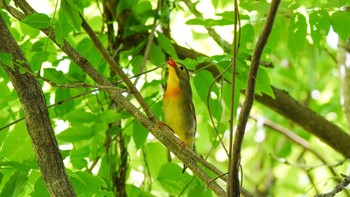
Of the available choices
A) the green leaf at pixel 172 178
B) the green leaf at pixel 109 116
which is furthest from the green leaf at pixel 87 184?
the green leaf at pixel 172 178

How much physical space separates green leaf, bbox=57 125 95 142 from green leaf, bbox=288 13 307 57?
1037 mm

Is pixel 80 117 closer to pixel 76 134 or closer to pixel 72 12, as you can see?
pixel 76 134

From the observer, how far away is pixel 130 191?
10.9ft

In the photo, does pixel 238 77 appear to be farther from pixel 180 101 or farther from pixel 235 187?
pixel 235 187

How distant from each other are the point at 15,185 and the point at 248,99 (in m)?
1.05

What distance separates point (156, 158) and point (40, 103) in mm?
1315

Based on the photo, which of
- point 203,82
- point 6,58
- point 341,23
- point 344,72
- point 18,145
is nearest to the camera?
point 6,58

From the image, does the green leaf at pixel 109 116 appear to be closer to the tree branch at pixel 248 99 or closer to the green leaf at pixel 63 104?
the green leaf at pixel 63 104

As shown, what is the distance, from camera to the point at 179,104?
3660 millimetres

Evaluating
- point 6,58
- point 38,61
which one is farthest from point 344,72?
point 6,58

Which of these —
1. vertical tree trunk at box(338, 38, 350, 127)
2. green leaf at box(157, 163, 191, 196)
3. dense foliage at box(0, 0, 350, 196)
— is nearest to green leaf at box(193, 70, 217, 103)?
dense foliage at box(0, 0, 350, 196)

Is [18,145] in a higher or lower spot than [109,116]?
lower

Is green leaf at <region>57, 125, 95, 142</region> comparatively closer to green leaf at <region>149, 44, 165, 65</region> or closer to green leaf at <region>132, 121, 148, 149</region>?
green leaf at <region>132, 121, 148, 149</region>

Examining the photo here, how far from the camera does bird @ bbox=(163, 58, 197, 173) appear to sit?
3.61 meters
